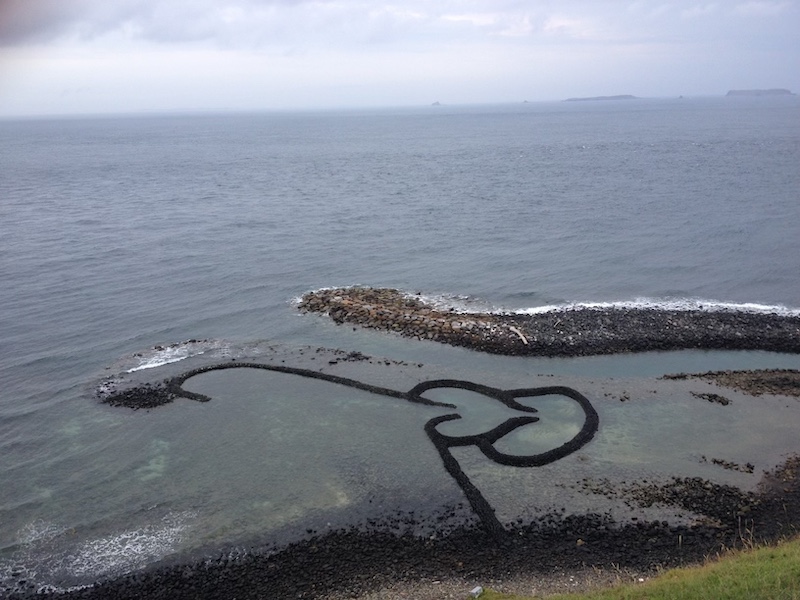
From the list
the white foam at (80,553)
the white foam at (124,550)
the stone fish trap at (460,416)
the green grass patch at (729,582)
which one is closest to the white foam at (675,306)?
the stone fish trap at (460,416)

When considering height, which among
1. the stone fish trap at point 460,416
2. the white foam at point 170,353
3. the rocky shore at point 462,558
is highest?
the white foam at point 170,353

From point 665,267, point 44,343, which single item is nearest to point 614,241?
point 665,267

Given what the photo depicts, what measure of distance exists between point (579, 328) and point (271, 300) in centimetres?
2447

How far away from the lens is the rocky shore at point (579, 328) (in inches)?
1577

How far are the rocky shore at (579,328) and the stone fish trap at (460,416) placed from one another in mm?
5338

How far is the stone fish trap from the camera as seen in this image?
27.1 metres

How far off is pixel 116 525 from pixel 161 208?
228 feet

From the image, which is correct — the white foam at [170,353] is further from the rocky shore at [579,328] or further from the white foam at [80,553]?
the white foam at [80,553]

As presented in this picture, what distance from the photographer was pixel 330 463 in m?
29.0

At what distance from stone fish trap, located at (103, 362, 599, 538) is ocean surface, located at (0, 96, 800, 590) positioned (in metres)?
1.02

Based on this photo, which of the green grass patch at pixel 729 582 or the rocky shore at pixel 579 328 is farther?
the rocky shore at pixel 579 328

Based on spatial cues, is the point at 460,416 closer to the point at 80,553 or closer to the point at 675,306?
the point at 80,553

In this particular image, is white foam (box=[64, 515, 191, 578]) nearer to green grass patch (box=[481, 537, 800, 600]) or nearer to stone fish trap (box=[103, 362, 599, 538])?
stone fish trap (box=[103, 362, 599, 538])

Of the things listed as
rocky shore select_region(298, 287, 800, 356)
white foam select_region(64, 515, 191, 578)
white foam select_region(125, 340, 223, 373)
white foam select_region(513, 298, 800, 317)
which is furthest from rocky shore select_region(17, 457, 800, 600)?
white foam select_region(513, 298, 800, 317)
